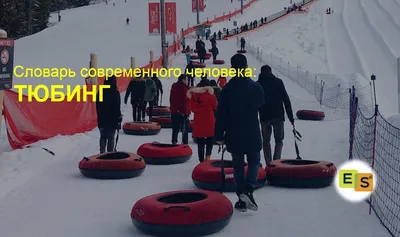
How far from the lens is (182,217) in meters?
5.78

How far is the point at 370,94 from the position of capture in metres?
23.9

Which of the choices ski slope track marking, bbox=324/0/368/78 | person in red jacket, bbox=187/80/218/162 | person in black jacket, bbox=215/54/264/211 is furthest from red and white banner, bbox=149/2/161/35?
person in black jacket, bbox=215/54/264/211

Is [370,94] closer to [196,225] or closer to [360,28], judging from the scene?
[196,225]

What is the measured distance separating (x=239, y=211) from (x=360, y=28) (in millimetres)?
46606

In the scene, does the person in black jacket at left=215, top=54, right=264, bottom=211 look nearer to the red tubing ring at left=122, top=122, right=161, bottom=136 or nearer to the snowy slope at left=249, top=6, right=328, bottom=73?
the red tubing ring at left=122, top=122, right=161, bottom=136

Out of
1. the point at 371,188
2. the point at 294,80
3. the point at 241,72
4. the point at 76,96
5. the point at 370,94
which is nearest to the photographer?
the point at 241,72

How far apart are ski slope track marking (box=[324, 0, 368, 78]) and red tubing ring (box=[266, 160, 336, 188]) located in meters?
27.2

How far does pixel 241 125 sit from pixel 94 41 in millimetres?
45265

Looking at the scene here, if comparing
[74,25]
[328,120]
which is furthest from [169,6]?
[74,25]

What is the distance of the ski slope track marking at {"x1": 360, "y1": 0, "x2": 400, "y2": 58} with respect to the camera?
1659 inches

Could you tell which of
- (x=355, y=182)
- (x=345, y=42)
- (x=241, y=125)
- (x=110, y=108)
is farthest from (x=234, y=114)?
(x=345, y=42)

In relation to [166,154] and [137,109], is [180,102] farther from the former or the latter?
[137,109]

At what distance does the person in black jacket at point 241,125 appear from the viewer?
6.49 metres

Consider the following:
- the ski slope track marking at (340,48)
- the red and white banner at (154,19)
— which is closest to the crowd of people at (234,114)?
the red and white banner at (154,19)
